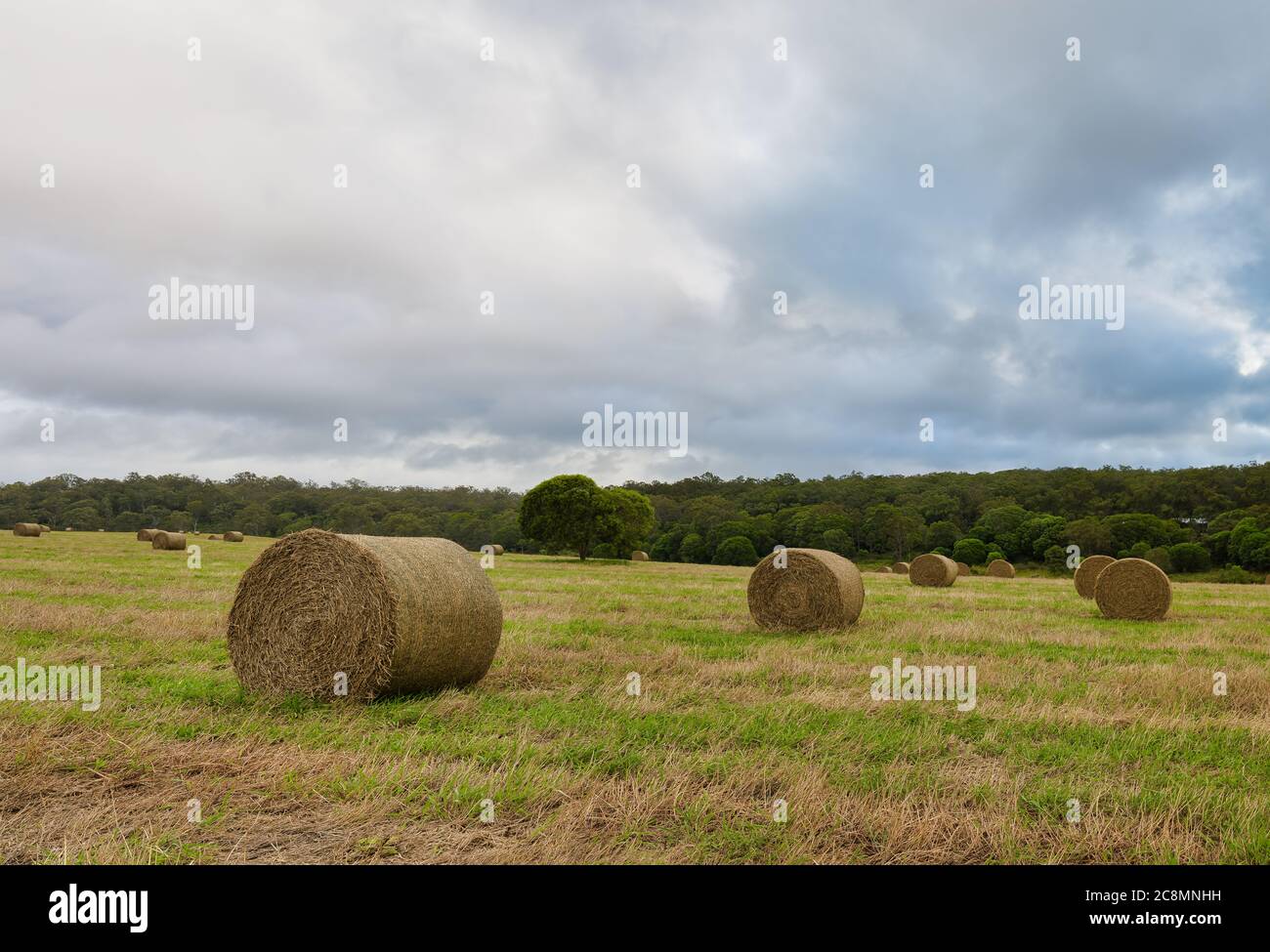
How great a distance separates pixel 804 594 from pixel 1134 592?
837 cm

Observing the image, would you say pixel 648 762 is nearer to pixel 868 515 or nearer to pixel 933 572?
pixel 933 572

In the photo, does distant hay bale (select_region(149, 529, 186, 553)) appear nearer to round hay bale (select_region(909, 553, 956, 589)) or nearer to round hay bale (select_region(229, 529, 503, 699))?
round hay bale (select_region(909, 553, 956, 589))

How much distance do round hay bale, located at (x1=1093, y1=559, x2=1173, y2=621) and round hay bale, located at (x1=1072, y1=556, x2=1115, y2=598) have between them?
560cm

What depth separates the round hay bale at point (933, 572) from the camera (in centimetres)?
2881

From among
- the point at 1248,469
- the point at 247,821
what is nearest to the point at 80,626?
the point at 247,821

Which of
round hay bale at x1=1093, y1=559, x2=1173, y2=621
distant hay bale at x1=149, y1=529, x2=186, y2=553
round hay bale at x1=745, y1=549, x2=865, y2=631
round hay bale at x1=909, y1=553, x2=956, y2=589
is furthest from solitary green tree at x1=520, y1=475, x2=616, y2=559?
round hay bale at x1=745, y1=549, x2=865, y2=631

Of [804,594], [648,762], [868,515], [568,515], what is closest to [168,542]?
[568,515]

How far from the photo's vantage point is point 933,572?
29.0 m

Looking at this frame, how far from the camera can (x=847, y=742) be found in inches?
255

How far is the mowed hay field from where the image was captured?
4.48 meters

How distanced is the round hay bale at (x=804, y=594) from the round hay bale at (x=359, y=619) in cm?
706

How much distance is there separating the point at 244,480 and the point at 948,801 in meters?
117
